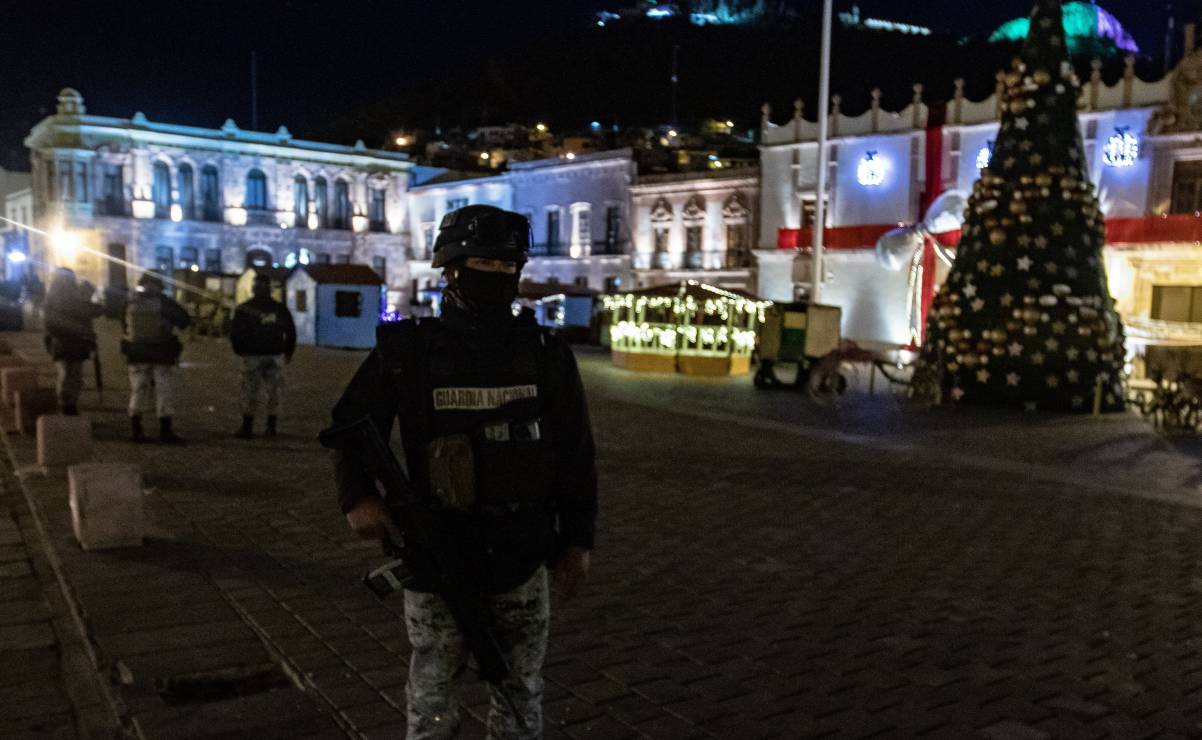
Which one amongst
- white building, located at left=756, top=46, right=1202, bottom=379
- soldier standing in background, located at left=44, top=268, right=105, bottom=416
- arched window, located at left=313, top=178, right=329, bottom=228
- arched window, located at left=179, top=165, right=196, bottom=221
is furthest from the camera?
arched window, located at left=313, top=178, right=329, bottom=228

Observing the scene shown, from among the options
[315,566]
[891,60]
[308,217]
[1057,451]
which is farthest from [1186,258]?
→ [891,60]

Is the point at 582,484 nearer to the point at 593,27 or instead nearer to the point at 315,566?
the point at 315,566

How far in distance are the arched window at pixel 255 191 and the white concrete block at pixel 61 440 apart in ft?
162

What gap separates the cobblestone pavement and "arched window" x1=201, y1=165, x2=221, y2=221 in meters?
47.1

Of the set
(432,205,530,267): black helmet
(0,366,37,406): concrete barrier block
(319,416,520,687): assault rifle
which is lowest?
(0,366,37,406): concrete barrier block

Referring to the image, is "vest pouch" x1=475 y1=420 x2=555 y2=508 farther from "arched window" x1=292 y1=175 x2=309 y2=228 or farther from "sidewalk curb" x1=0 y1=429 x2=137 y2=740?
"arched window" x1=292 y1=175 x2=309 y2=228

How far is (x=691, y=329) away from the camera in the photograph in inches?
909

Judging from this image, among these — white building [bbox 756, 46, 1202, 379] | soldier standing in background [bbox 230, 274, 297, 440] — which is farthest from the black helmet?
white building [bbox 756, 46, 1202, 379]

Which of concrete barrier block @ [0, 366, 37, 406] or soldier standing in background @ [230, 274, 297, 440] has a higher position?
soldier standing in background @ [230, 274, 297, 440]

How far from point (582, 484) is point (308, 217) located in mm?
57517

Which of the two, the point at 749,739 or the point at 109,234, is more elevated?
the point at 109,234

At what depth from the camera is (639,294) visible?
24.3 metres

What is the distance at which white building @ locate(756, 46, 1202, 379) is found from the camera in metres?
25.5

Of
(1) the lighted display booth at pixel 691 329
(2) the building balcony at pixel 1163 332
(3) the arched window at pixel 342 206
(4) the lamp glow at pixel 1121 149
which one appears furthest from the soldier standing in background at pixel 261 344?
(3) the arched window at pixel 342 206
